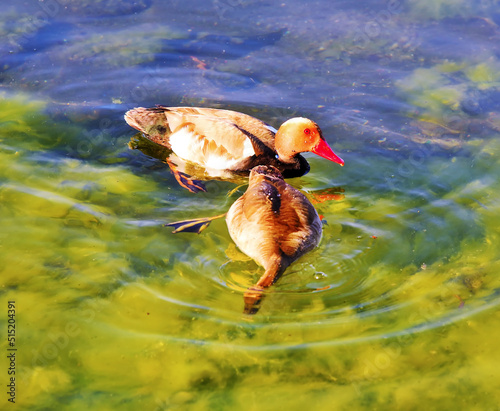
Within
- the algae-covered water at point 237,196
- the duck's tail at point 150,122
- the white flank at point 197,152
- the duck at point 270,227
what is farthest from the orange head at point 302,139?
the duck's tail at point 150,122

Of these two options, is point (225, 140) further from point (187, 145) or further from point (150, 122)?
point (150, 122)

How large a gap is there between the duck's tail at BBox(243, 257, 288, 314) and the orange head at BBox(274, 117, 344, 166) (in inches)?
97.4

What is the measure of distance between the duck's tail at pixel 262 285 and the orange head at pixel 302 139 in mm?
2473

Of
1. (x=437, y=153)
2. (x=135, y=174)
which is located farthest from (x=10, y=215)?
(x=437, y=153)

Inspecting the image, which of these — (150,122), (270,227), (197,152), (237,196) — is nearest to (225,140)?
(197,152)

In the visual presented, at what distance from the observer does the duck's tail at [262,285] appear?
5.46 metres

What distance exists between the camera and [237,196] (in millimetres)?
7629

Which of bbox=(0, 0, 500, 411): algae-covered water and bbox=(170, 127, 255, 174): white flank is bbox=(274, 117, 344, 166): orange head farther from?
bbox=(170, 127, 255, 174): white flank

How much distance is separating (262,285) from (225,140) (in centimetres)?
313

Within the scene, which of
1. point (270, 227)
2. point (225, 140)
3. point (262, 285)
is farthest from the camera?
point (225, 140)

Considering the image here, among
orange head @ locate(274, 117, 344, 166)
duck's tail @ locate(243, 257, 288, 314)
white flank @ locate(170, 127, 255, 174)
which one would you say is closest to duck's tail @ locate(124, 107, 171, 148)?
white flank @ locate(170, 127, 255, 174)

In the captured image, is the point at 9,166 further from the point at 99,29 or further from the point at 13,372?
the point at 99,29

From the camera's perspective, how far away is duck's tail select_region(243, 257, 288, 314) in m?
5.46

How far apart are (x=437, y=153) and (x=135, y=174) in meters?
4.15
